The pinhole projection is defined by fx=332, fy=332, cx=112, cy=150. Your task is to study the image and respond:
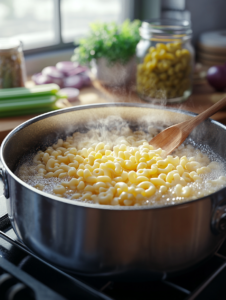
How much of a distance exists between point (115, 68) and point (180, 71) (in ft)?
1.19

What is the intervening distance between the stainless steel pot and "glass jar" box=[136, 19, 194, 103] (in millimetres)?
866

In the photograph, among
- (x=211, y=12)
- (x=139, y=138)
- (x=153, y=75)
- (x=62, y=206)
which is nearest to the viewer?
(x=62, y=206)

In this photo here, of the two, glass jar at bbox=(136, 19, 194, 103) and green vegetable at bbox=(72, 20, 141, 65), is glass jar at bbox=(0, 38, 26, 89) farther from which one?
glass jar at bbox=(136, 19, 194, 103)

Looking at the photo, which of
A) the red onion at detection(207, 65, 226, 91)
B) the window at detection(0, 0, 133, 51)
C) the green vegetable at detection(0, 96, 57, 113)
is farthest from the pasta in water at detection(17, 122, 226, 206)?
the window at detection(0, 0, 133, 51)

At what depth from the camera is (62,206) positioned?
531mm

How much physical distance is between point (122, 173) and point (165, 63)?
28.3 inches

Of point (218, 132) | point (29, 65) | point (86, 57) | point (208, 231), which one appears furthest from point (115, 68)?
point (208, 231)

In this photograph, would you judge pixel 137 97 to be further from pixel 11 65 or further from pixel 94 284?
pixel 94 284

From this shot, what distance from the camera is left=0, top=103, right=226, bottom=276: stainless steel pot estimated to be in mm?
527

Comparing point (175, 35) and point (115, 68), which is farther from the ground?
point (175, 35)

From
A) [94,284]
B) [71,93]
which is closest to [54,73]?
[71,93]

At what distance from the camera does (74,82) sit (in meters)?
1.59

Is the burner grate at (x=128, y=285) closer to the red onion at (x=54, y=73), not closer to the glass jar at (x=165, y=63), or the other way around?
the glass jar at (x=165, y=63)

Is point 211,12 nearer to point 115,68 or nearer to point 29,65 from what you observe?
point 115,68
